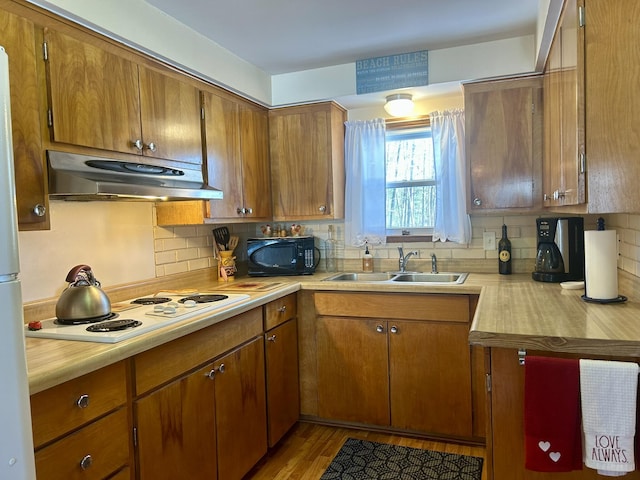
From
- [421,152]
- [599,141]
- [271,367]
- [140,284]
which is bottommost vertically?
[271,367]

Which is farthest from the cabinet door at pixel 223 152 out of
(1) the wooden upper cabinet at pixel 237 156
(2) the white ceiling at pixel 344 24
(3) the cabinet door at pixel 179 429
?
(3) the cabinet door at pixel 179 429

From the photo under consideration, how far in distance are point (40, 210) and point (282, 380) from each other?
1.58 metres

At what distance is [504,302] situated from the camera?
78.1 inches

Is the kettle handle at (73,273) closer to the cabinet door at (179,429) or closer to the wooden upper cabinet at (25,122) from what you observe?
the wooden upper cabinet at (25,122)

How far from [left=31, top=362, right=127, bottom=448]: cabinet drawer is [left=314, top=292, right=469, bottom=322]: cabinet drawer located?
1.42 meters

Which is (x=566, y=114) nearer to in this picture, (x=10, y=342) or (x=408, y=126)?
(x=408, y=126)

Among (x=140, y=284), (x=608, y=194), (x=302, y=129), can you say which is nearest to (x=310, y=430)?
(x=140, y=284)

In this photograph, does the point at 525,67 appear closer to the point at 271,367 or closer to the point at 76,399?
the point at 271,367

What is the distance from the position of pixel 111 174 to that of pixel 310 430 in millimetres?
1919

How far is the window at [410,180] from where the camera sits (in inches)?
126

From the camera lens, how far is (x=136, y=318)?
1.85 metres

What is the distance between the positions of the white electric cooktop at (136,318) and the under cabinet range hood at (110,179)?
491mm

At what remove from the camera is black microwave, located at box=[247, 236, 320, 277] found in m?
3.07

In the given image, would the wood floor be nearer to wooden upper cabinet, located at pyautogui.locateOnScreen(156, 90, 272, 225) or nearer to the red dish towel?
the red dish towel
